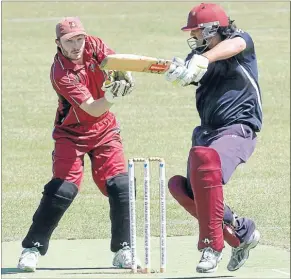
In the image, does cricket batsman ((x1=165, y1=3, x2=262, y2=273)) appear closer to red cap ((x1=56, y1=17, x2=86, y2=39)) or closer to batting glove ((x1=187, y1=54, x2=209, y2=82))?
batting glove ((x1=187, y1=54, x2=209, y2=82))

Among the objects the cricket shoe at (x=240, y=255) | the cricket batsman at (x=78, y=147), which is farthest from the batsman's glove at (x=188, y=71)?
the cricket shoe at (x=240, y=255)

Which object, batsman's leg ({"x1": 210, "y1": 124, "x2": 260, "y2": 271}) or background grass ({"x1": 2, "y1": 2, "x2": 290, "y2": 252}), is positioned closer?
batsman's leg ({"x1": 210, "y1": 124, "x2": 260, "y2": 271})

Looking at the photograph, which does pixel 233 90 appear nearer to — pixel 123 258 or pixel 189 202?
pixel 189 202

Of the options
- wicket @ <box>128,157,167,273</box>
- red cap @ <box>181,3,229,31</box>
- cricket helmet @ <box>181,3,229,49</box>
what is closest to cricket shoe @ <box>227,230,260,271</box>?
wicket @ <box>128,157,167,273</box>

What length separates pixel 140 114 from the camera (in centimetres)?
1941

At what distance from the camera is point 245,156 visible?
8586mm

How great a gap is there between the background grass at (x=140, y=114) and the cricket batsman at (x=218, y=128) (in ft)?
5.90

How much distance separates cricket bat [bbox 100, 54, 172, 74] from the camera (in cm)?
814

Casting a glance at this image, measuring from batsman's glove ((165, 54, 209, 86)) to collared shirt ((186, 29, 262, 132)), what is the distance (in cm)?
46

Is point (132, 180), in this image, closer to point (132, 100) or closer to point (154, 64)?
point (154, 64)

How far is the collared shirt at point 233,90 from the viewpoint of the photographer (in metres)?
8.66

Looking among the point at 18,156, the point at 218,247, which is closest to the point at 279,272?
the point at 218,247

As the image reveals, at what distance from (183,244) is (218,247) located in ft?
6.96

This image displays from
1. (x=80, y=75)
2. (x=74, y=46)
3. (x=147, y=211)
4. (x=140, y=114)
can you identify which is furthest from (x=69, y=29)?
(x=140, y=114)
